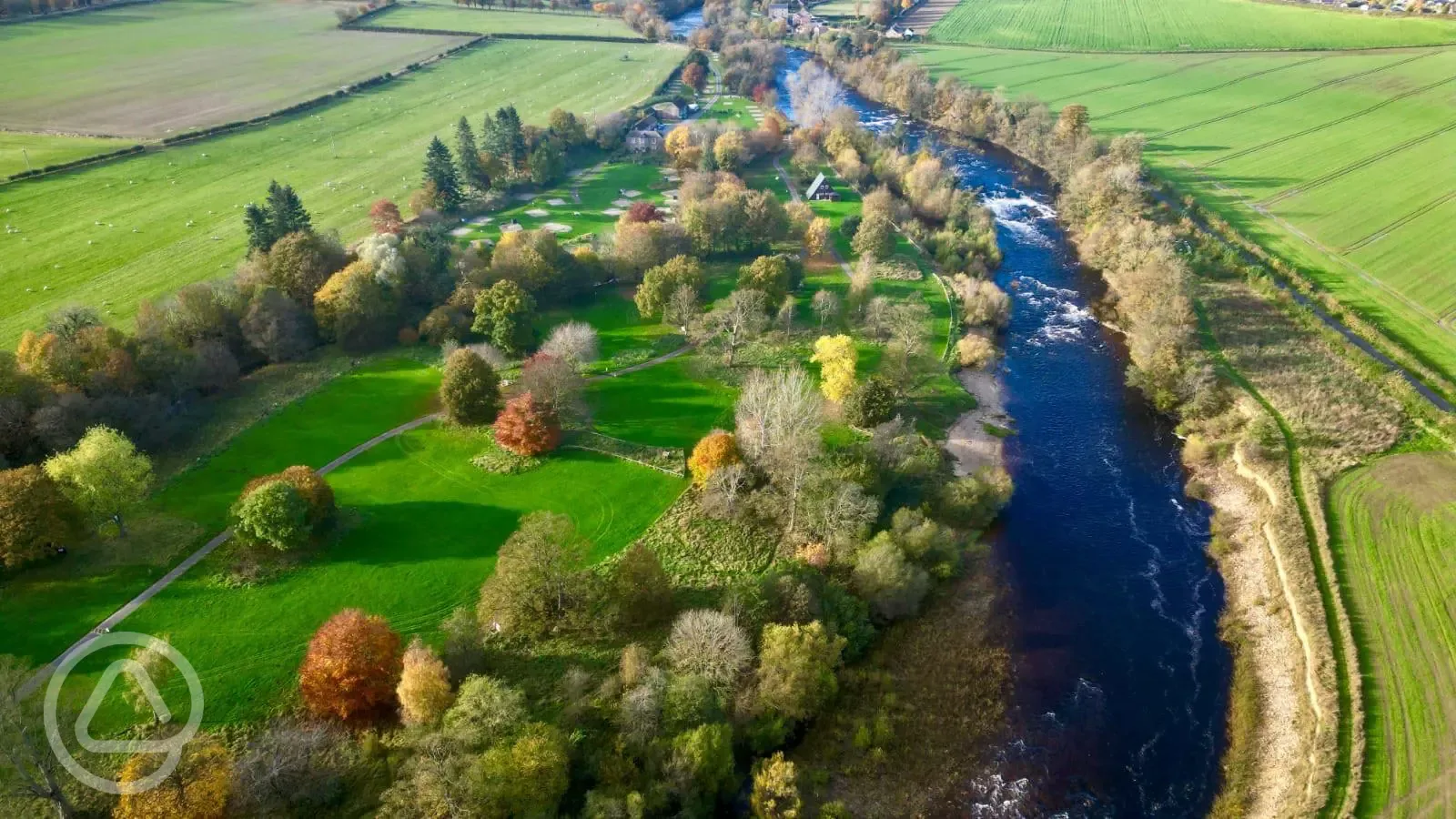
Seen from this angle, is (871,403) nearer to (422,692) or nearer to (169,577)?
(422,692)

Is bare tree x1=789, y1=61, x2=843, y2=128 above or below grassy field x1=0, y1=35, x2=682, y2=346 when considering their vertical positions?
above

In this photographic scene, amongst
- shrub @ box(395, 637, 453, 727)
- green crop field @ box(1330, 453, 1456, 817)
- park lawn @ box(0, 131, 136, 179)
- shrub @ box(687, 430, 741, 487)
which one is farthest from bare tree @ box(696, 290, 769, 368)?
park lawn @ box(0, 131, 136, 179)

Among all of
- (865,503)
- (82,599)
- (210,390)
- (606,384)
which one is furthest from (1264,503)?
(210,390)

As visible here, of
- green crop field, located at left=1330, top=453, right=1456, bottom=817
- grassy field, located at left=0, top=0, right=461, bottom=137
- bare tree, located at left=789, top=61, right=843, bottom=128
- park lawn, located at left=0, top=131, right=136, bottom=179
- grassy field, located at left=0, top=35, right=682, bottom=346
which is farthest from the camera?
bare tree, located at left=789, top=61, right=843, bottom=128

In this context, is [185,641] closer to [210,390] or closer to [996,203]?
[210,390]

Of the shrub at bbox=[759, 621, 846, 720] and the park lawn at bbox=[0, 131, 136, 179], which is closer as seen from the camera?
the shrub at bbox=[759, 621, 846, 720]

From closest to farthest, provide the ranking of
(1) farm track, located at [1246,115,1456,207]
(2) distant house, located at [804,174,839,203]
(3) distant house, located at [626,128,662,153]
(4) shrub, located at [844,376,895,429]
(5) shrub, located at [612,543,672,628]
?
(5) shrub, located at [612,543,672,628] < (4) shrub, located at [844,376,895,429] < (1) farm track, located at [1246,115,1456,207] < (2) distant house, located at [804,174,839,203] < (3) distant house, located at [626,128,662,153]

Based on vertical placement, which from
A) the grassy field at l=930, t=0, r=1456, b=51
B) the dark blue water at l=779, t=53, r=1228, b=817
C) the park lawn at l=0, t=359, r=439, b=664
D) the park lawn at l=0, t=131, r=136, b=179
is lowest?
the dark blue water at l=779, t=53, r=1228, b=817

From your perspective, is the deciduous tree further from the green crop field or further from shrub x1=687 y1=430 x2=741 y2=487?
the green crop field
